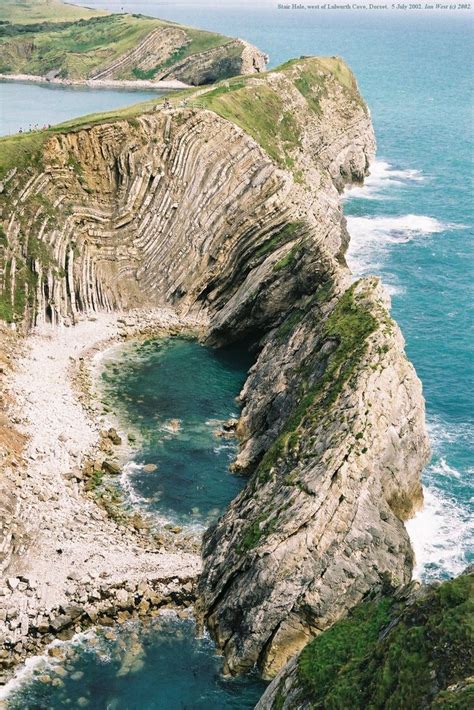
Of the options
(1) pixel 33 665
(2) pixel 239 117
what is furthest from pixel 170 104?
(1) pixel 33 665

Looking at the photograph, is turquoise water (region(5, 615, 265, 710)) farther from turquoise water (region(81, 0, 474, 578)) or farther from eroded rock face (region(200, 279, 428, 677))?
turquoise water (region(81, 0, 474, 578))

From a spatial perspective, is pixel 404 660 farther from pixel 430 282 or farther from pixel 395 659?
pixel 430 282

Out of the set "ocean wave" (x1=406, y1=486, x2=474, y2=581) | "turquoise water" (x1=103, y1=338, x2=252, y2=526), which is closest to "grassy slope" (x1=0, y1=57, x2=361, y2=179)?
"turquoise water" (x1=103, y1=338, x2=252, y2=526)

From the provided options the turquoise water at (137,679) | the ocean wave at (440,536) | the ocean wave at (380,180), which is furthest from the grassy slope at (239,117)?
the ocean wave at (440,536)

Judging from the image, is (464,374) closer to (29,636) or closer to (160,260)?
(160,260)

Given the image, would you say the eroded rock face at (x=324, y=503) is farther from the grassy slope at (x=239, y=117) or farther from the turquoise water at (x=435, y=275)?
the grassy slope at (x=239, y=117)

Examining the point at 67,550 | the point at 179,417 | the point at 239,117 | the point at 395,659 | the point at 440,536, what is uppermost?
the point at 239,117

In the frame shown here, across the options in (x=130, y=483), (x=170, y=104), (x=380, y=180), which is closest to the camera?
(x=130, y=483)
